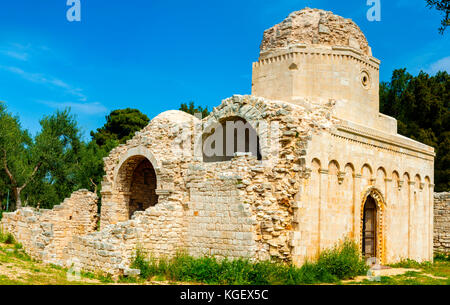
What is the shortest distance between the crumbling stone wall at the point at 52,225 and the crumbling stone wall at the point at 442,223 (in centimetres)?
1481

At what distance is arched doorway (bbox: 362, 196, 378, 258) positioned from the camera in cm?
1609

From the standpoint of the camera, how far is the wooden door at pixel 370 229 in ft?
52.9

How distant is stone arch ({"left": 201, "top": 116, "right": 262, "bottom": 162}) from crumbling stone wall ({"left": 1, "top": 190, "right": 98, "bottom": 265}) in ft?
18.5

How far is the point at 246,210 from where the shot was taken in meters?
12.9

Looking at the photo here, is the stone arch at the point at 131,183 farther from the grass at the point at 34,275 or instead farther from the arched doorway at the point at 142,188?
the grass at the point at 34,275

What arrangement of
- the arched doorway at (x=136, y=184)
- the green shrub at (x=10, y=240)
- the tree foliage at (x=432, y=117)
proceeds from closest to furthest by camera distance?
1. the green shrub at (x=10, y=240)
2. the arched doorway at (x=136, y=184)
3. the tree foliage at (x=432, y=117)

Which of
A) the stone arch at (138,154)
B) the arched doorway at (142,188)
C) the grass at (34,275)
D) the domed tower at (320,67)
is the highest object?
the domed tower at (320,67)

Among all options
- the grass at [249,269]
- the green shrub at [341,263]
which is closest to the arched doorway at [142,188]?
the grass at [249,269]

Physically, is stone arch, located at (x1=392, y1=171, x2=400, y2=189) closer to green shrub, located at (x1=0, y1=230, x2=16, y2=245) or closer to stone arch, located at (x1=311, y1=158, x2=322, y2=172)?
stone arch, located at (x1=311, y1=158, x2=322, y2=172)

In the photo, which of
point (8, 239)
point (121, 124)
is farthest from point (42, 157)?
point (121, 124)

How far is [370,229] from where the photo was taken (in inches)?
641

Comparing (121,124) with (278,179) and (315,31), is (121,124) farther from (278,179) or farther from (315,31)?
(278,179)
